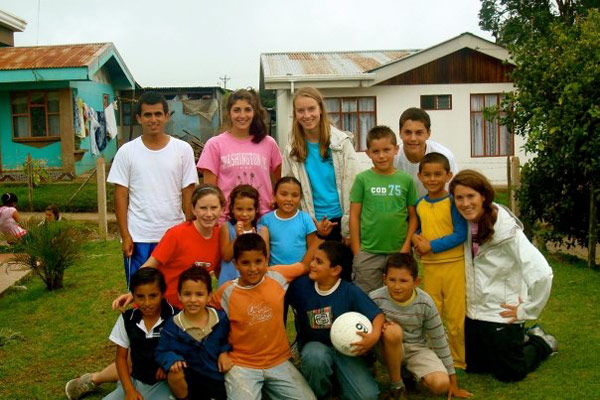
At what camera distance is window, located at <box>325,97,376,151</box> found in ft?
58.6

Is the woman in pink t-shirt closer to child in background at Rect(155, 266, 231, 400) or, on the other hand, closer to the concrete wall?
child in background at Rect(155, 266, 231, 400)

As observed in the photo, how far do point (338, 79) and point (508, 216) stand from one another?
1276cm

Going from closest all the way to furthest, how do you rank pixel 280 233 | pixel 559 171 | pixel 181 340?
pixel 181 340
pixel 280 233
pixel 559 171

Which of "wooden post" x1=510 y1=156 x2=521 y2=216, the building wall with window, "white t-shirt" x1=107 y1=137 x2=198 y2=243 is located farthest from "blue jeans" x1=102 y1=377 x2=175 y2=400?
the building wall with window

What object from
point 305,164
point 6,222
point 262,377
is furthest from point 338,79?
point 262,377

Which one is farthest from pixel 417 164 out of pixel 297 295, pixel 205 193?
pixel 205 193

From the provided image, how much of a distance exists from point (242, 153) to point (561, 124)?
4.51 meters

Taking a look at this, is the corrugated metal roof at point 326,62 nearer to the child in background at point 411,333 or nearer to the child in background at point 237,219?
the child in background at point 237,219

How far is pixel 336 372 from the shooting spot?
4.31 metres

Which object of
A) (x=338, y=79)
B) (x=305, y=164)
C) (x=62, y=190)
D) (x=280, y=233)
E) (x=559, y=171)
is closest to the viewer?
(x=280, y=233)

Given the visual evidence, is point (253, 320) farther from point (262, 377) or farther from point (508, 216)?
point (508, 216)

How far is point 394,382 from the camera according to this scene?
4.27m

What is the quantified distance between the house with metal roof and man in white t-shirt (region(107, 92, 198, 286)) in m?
13.7

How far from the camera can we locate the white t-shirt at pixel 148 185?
4719 mm
